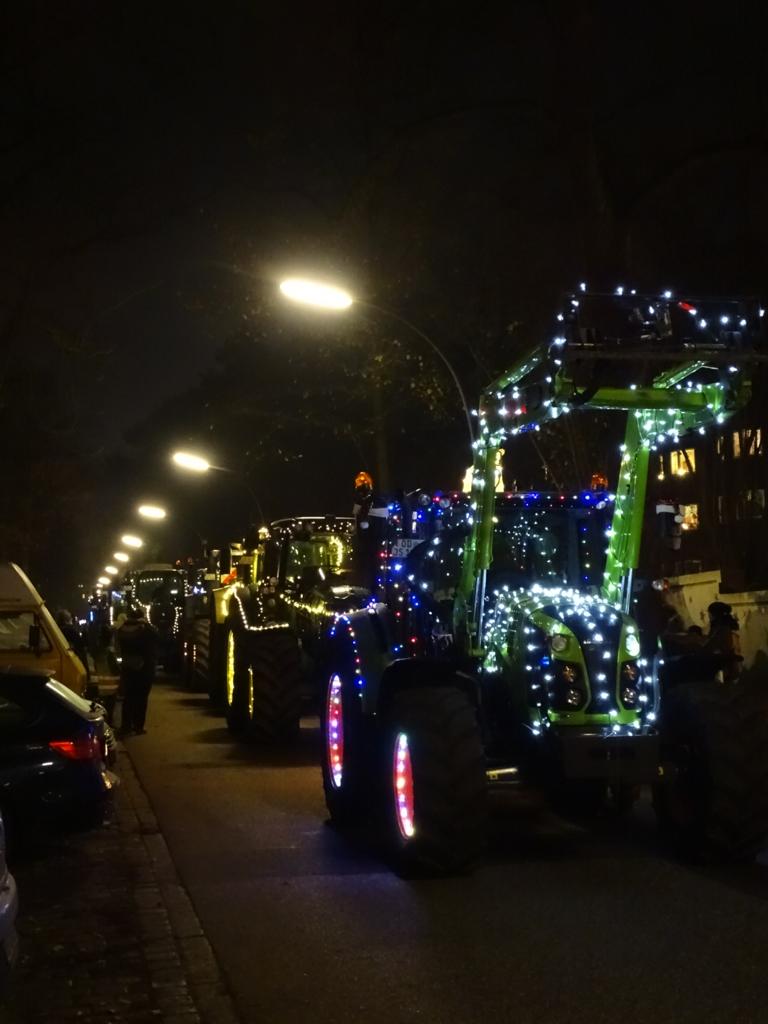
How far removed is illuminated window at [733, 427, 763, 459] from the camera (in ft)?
93.2

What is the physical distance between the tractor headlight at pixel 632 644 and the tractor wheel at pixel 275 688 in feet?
25.1

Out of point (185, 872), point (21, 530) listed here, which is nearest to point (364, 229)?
point (185, 872)

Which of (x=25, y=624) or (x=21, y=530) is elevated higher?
(x=21, y=530)

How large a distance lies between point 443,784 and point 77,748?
2.77m

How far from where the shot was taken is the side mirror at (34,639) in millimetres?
14609

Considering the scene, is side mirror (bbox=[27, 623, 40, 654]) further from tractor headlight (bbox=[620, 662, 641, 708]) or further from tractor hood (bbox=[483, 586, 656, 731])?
tractor headlight (bbox=[620, 662, 641, 708])

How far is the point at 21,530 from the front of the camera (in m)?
53.6

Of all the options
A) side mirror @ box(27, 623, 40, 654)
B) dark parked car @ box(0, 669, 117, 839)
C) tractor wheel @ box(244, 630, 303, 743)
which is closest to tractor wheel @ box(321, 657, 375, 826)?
dark parked car @ box(0, 669, 117, 839)

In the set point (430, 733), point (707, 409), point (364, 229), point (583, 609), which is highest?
point (364, 229)

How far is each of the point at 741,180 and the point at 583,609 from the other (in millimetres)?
14747

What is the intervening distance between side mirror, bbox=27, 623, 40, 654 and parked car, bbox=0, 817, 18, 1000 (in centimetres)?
856

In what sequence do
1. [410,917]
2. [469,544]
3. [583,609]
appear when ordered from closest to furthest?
[410,917] < [583,609] < [469,544]

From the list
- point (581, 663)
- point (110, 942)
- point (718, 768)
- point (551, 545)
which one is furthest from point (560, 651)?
point (110, 942)

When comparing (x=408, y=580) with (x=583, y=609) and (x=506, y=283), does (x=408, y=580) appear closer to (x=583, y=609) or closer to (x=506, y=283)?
(x=583, y=609)
